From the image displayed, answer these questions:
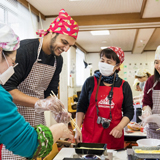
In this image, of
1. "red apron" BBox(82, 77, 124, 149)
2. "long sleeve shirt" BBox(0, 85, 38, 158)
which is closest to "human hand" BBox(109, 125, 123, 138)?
"red apron" BBox(82, 77, 124, 149)

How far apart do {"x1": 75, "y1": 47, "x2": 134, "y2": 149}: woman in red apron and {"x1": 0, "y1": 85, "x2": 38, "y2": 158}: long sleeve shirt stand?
114 cm

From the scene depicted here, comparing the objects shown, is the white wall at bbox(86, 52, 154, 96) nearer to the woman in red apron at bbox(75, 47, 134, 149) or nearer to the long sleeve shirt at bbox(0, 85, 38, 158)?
the woman in red apron at bbox(75, 47, 134, 149)

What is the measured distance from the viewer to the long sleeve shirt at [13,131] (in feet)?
2.62

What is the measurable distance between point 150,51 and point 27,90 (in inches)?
349

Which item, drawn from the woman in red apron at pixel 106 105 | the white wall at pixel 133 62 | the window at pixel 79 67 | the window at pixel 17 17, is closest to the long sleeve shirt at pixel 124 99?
the woman in red apron at pixel 106 105

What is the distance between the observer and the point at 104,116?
1.99m

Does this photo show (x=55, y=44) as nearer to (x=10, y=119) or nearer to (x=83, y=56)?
(x=10, y=119)

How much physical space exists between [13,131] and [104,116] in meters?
1.29

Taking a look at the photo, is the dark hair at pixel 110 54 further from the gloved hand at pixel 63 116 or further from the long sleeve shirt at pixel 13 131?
the long sleeve shirt at pixel 13 131

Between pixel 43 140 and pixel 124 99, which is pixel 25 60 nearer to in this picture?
pixel 43 140

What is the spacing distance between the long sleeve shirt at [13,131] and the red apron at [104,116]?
1159mm

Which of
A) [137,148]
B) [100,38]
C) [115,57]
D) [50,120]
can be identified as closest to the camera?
[137,148]

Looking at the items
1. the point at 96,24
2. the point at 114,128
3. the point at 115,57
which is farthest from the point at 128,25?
the point at 114,128

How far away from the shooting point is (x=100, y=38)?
22.3 feet
